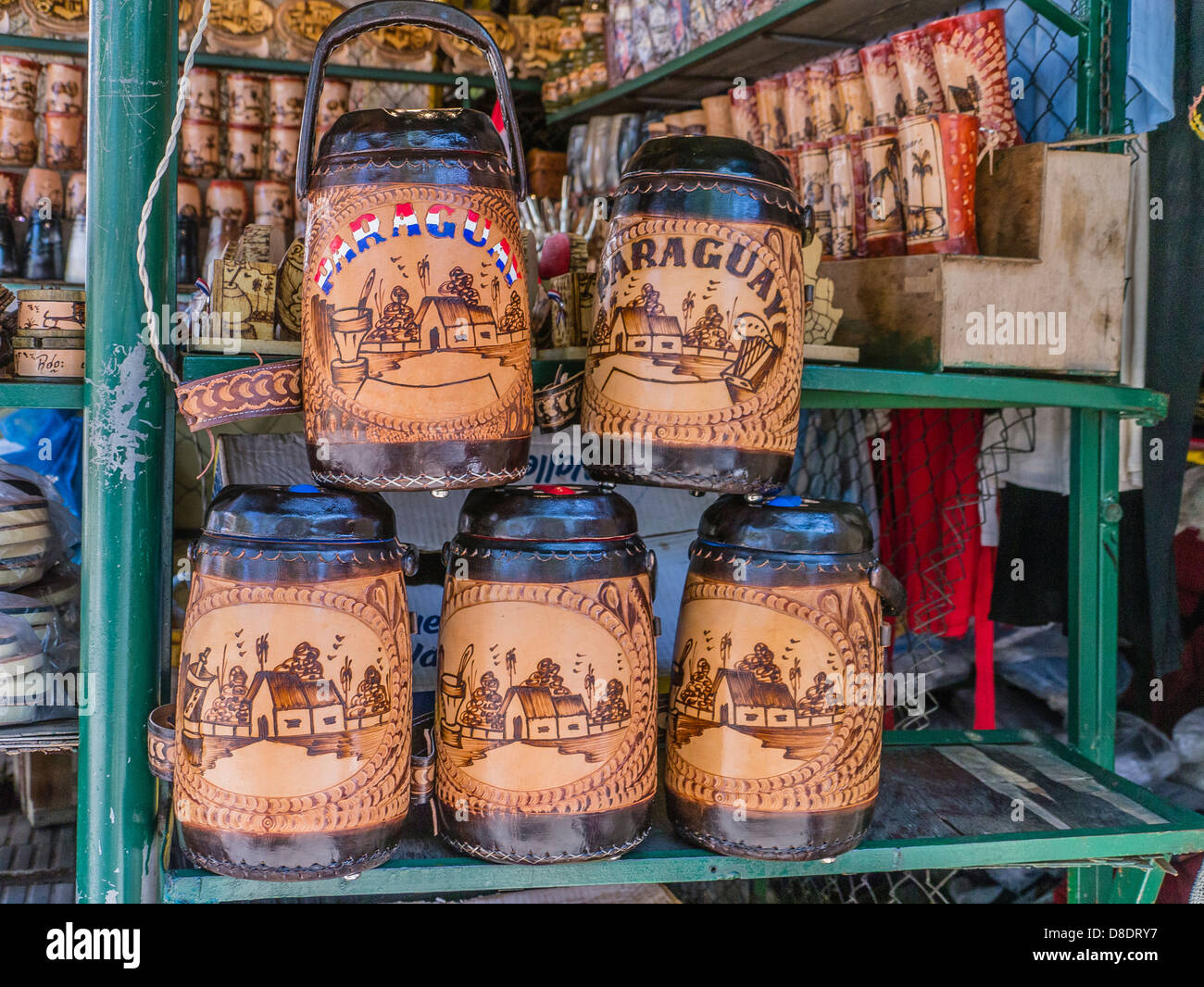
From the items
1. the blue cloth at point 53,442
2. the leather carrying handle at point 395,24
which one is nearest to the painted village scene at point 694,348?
the leather carrying handle at point 395,24

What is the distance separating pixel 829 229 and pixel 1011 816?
2.90ft

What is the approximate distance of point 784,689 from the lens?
106cm

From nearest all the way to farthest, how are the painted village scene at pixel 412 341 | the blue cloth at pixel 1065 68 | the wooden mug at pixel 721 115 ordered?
the painted village scene at pixel 412 341
the blue cloth at pixel 1065 68
the wooden mug at pixel 721 115

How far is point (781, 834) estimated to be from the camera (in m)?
1.07

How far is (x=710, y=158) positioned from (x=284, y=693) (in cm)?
68

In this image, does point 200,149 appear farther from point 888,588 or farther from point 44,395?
point 888,588

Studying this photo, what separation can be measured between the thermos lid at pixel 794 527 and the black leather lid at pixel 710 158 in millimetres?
341

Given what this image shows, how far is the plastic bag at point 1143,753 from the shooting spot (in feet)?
5.79

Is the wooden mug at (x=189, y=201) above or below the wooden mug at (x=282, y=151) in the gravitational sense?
below

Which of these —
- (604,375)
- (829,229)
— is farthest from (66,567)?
(829,229)

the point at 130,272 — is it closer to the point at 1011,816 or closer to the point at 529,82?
the point at 1011,816

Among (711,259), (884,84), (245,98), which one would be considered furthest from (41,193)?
(711,259)

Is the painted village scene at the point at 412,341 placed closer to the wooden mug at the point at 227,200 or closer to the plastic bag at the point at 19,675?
the plastic bag at the point at 19,675

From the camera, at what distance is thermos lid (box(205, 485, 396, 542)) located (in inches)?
38.3
